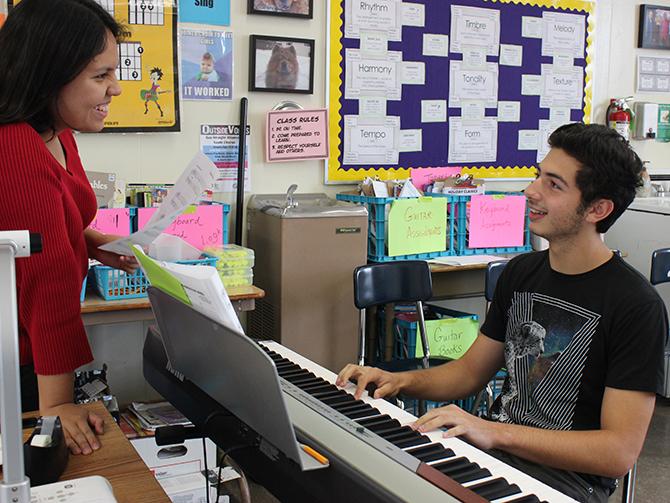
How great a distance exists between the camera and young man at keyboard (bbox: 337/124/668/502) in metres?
1.50

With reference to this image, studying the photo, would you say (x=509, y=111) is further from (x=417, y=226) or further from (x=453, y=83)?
(x=417, y=226)

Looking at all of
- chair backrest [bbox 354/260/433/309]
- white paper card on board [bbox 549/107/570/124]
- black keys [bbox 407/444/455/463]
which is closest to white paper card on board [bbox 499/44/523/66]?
white paper card on board [bbox 549/107/570/124]

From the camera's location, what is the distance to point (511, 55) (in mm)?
3947

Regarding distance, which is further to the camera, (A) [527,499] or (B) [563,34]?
(B) [563,34]

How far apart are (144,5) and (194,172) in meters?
1.85

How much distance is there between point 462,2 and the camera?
12.3ft

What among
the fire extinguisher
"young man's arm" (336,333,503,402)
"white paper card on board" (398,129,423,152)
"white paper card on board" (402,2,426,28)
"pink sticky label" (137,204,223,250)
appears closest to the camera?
"young man's arm" (336,333,503,402)

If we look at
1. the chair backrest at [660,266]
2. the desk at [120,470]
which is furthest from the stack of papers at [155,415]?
the chair backrest at [660,266]

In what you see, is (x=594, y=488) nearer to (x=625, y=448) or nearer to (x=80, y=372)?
(x=625, y=448)

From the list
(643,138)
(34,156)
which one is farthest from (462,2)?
(34,156)

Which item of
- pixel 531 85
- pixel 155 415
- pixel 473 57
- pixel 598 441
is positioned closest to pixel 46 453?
pixel 598 441

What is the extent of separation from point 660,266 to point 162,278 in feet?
8.62

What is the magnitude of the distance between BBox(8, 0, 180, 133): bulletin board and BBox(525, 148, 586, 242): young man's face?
1822 mm

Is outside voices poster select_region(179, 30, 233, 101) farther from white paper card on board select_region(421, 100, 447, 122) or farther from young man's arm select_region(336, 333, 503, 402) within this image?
young man's arm select_region(336, 333, 503, 402)
